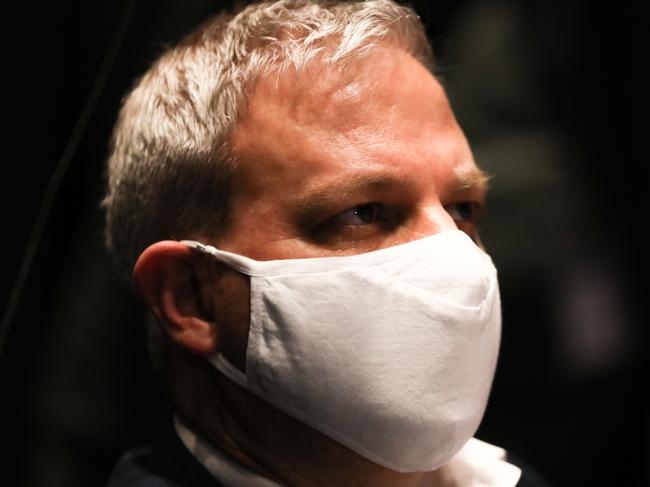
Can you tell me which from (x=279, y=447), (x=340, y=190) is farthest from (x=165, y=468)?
(x=340, y=190)

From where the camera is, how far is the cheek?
4.03ft

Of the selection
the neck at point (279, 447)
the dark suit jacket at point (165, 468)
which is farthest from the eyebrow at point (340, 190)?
the dark suit jacket at point (165, 468)

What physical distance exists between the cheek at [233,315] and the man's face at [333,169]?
0.15 ft

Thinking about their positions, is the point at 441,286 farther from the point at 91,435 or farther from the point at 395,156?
the point at 91,435

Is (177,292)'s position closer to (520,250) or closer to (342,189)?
(342,189)

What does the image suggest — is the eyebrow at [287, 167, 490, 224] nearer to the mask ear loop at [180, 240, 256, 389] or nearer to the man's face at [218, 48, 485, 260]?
the man's face at [218, 48, 485, 260]

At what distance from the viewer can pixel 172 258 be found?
4.21ft

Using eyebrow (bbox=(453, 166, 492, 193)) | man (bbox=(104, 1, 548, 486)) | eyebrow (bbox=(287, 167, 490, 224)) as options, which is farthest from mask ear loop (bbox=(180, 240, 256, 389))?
eyebrow (bbox=(453, 166, 492, 193))

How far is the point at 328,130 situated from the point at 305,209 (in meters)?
0.12

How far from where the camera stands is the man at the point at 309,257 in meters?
1.16

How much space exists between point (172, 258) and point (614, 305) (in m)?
1.06

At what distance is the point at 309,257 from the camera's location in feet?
3.98

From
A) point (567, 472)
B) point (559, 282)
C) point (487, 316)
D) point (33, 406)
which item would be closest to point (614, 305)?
point (559, 282)

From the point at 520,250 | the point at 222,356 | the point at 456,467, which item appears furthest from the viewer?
the point at 520,250
